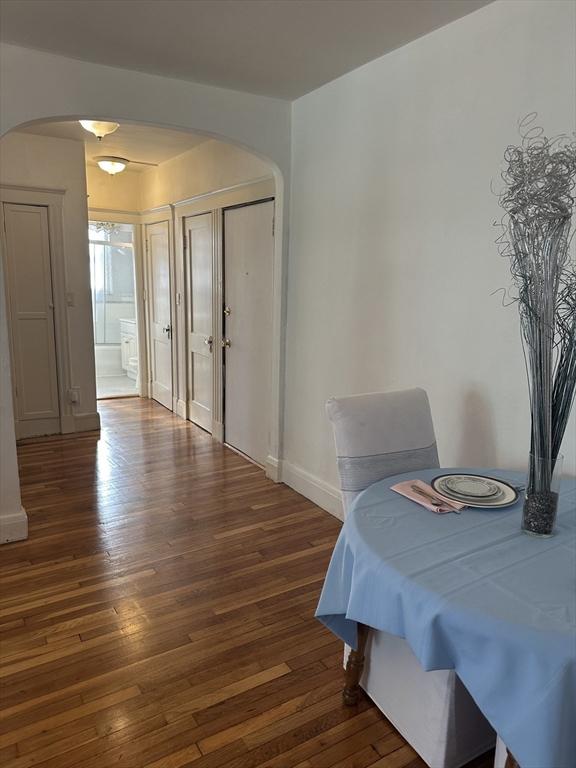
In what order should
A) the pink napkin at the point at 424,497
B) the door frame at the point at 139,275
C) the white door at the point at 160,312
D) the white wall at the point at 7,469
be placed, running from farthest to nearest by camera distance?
the door frame at the point at 139,275 → the white door at the point at 160,312 → the white wall at the point at 7,469 → the pink napkin at the point at 424,497

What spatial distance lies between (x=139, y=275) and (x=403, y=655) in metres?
5.56

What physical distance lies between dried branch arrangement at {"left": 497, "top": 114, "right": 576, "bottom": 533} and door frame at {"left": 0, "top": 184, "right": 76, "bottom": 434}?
4.26m

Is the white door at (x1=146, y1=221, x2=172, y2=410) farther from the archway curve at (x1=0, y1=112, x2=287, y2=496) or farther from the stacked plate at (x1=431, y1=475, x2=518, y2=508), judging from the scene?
the stacked plate at (x1=431, y1=475, x2=518, y2=508)

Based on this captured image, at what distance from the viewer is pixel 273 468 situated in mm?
3934

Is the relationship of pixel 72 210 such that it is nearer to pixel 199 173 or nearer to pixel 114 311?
pixel 199 173

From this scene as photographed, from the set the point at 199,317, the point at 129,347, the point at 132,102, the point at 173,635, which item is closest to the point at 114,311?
the point at 129,347

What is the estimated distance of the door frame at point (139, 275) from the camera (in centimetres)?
593

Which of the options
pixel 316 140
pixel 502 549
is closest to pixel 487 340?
pixel 502 549

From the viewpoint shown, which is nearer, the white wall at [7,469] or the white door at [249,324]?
the white wall at [7,469]

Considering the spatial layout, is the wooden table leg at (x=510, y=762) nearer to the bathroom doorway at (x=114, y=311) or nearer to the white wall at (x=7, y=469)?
the white wall at (x=7, y=469)

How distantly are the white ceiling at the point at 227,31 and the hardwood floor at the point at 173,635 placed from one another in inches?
101

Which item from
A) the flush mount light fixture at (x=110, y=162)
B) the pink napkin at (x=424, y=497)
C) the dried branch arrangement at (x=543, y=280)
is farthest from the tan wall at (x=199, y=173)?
the pink napkin at (x=424, y=497)

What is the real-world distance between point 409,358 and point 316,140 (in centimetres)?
156

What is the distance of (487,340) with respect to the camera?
231 cm
